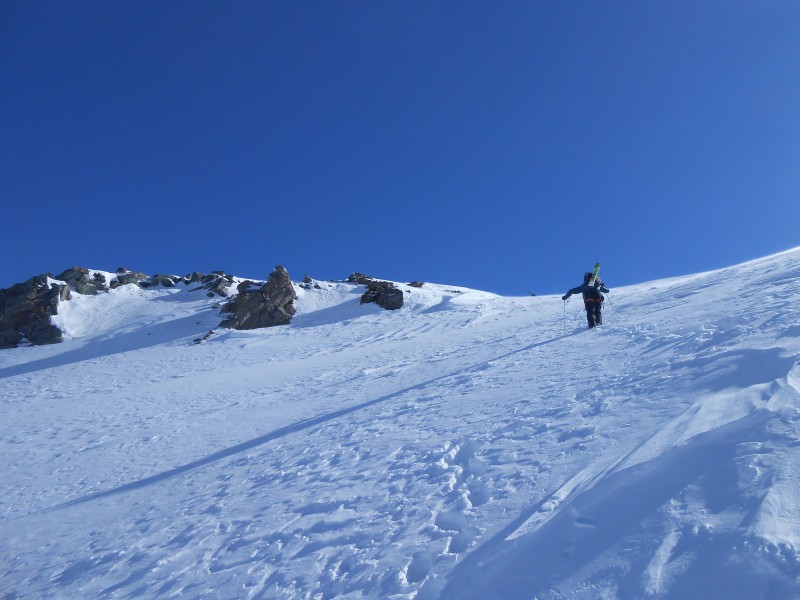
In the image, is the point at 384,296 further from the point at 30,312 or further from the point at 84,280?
the point at 30,312

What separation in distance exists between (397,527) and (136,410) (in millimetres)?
11308

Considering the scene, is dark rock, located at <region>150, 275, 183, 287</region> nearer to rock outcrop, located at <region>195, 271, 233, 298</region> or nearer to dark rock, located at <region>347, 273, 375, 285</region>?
rock outcrop, located at <region>195, 271, 233, 298</region>

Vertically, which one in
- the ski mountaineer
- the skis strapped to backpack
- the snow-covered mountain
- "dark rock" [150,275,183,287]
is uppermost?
"dark rock" [150,275,183,287]

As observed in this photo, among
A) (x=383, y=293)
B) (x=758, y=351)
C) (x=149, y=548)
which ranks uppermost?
(x=383, y=293)

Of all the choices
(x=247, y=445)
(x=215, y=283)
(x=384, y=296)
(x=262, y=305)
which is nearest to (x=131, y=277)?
(x=215, y=283)

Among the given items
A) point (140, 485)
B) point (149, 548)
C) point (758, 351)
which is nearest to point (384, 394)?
point (140, 485)

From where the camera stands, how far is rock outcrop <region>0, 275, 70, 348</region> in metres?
29.5

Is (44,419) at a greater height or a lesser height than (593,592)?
greater

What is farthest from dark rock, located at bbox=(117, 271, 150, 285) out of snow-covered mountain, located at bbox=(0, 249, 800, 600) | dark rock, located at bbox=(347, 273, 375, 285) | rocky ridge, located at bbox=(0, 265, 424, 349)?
snow-covered mountain, located at bbox=(0, 249, 800, 600)

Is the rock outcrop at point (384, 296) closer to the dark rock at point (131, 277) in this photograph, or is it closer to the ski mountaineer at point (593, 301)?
the ski mountaineer at point (593, 301)

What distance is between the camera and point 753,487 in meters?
3.44

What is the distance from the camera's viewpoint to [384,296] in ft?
105

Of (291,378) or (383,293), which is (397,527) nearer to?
(291,378)

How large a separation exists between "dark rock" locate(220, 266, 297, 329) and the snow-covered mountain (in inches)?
633
